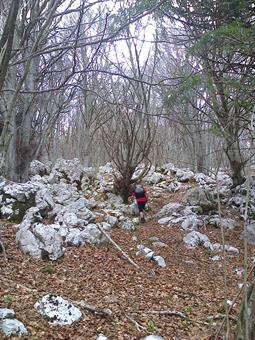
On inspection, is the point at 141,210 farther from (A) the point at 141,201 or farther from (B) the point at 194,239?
(B) the point at 194,239

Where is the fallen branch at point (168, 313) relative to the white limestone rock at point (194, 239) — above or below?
below

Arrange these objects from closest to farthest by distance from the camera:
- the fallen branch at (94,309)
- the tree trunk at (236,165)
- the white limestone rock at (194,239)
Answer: the fallen branch at (94,309), the white limestone rock at (194,239), the tree trunk at (236,165)

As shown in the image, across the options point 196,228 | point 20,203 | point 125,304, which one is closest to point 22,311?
point 125,304

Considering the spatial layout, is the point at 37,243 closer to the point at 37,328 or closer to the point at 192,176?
the point at 37,328

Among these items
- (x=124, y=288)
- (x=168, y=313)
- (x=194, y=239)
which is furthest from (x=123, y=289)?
(x=194, y=239)

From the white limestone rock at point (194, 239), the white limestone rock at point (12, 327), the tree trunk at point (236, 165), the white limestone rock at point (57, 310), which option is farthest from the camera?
the tree trunk at point (236, 165)

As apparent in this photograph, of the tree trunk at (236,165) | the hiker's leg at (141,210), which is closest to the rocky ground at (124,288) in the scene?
the hiker's leg at (141,210)

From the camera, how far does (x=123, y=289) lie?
4.15 m

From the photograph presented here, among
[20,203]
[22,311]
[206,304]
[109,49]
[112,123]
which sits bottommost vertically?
[206,304]

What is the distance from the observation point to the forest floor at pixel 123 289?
10.4 feet

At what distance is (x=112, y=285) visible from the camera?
13.8 feet

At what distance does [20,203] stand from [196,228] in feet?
12.0

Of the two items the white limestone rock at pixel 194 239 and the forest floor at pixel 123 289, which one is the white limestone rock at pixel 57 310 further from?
the white limestone rock at pixel 194 239

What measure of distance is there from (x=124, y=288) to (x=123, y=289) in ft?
0.12
